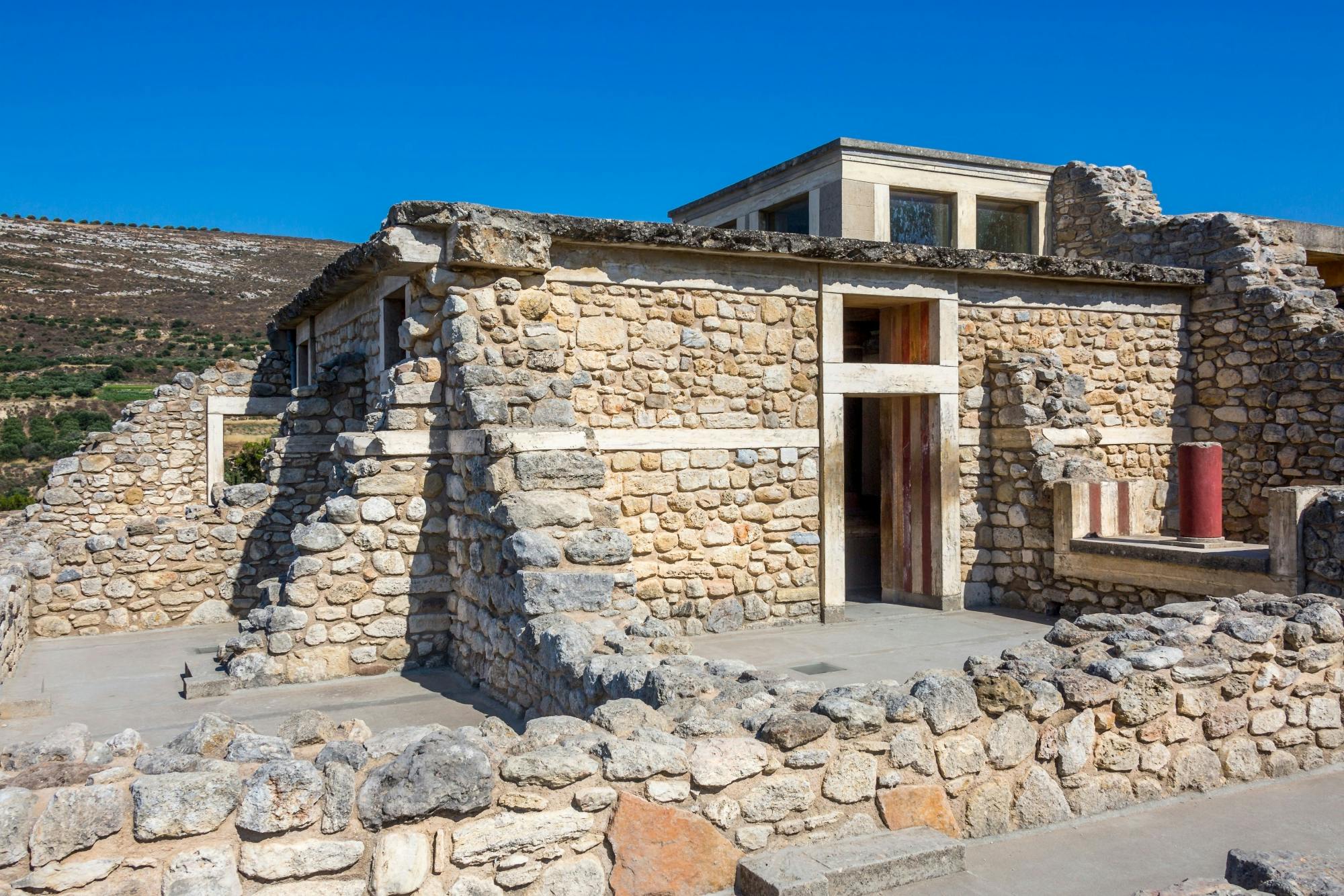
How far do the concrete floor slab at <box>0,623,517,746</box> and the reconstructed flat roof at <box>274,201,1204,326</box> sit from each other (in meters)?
3.24

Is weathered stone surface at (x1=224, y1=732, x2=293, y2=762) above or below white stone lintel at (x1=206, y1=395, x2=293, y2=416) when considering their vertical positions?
below

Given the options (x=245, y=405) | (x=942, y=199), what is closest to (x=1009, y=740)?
(x=942, y=199)

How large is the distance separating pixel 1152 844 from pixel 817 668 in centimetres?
359

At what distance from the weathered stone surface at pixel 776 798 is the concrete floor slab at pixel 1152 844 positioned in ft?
1.56

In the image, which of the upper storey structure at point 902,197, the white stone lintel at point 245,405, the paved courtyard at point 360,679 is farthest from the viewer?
the white stone lintel at point 245,405

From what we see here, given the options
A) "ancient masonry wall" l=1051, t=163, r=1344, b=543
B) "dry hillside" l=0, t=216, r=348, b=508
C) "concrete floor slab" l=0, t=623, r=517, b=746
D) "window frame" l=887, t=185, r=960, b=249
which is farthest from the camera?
"dry hillside" l=0, t=216, r=348, b=508

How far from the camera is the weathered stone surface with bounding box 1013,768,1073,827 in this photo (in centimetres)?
455

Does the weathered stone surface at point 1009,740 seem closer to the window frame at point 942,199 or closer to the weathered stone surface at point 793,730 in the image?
the weathered stone surface at point 793,730

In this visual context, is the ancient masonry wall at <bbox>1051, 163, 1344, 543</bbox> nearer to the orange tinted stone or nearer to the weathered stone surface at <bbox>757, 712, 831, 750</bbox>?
the orange tinted stone

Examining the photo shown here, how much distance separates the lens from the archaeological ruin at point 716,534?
3650mm

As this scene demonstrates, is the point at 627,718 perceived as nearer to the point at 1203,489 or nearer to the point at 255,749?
the point at 255,749

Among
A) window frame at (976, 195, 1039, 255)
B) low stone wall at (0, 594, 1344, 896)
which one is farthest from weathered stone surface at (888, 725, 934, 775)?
window frame at (976, 195, 1039, 255)

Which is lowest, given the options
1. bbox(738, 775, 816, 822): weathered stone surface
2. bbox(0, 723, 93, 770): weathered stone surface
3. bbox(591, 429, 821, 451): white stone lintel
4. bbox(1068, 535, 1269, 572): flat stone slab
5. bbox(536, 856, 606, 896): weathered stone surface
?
bbox(536, 856, 606, 896): weathered stone surface

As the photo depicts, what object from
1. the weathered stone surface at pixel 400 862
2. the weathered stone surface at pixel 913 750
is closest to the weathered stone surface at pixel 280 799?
the weathered stone surface at pixel 400 862
